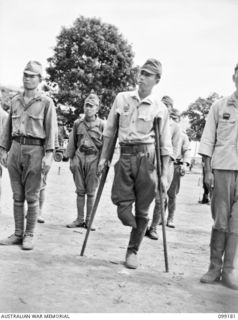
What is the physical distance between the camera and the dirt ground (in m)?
4.01

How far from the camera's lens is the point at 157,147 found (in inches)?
212

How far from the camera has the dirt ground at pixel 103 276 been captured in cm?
401

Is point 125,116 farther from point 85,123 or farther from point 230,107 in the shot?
point 85,123

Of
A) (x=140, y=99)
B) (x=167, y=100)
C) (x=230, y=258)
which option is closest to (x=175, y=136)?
(x=167, y=100)

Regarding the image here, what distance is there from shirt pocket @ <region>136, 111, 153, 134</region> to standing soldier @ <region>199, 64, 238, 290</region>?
0.63 m

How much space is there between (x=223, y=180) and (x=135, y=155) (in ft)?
3.31

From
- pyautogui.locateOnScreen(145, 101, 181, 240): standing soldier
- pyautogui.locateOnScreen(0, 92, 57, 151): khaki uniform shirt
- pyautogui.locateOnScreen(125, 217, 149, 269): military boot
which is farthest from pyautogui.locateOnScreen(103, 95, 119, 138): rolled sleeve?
pyautogui.locateOnScreen(145, 101, 181, 240): standing soldier

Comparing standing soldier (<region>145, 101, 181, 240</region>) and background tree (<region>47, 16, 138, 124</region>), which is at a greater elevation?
background tree (<region>47, 16, 138, 124</region>)

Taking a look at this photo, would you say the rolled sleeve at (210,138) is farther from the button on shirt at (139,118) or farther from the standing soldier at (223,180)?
the button on shirt at (139,118)

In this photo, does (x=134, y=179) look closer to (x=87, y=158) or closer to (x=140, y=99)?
(x=140, y=99)

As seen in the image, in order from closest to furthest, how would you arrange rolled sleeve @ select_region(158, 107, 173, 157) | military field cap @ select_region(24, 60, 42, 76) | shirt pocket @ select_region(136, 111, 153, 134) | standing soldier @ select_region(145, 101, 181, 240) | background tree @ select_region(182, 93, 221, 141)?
1. shirt pocket @ select_region(136, 111, 153, 134)
2. rolled sleeve @ select_region(158, 107, 173, 157)
3. military field cap @ select_region(24, 60, 42, 76)
4. standing soldier @ select_region(145, 101, 181, 240)
5. background tree @ select_region(182, 93, 221, 141)

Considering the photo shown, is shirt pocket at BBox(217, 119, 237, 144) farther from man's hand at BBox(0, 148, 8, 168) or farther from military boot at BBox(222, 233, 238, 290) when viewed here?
man's hand at BBox(0, 148, 8, 168)

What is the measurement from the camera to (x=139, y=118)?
17.5 feet

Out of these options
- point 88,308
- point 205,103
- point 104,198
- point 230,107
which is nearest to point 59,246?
point 88,308
